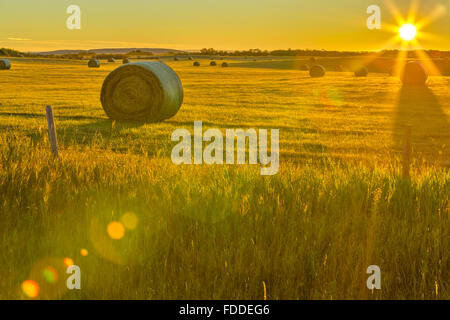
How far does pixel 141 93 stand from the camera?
1831cm

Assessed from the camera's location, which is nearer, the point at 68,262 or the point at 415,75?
the point at 68,262

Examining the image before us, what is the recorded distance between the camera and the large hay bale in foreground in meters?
18.2

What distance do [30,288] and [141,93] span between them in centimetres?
1494

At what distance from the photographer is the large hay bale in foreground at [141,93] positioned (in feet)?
59.7

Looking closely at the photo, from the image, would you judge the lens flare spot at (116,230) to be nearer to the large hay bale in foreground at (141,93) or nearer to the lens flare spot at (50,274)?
the lens flare spot at (50,274)

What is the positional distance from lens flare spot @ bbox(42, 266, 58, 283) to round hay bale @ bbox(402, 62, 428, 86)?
37.5 m

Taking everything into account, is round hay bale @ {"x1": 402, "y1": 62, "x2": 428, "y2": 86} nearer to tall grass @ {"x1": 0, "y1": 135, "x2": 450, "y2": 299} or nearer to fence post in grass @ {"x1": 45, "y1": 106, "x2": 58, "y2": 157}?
tall grass @ {"x1": 0, "y1": 135, "x2": 450, "y2": 299}

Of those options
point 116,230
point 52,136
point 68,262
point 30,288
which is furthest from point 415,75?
point 30,288

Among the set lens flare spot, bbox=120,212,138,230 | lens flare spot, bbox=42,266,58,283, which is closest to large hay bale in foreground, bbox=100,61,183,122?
lens flare spot, bbox=120,212,138,230

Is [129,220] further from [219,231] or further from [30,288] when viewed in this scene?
[30,288]

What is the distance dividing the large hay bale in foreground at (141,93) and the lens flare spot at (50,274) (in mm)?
14162
